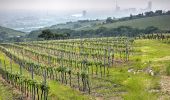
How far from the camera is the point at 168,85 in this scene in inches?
2926

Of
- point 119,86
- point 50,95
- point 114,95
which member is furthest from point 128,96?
point 50,95

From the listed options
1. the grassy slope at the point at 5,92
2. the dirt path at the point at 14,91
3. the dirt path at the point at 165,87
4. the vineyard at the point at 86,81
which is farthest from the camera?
the grassy slope at the point at 5,92

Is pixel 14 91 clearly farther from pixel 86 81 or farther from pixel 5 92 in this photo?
pixel 86 81

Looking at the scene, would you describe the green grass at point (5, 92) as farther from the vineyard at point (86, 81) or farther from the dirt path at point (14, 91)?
the vineyard at point (86, 81)

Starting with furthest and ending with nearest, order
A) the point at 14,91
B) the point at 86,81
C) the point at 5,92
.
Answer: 1. the point at 86,81
2. the point at 14,91
3. the point at 5,92

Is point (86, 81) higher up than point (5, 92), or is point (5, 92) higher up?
point (86, 81)

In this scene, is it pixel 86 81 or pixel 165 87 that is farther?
pixel 86 81

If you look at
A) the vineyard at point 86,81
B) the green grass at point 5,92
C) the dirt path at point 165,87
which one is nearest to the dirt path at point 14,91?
the green grass at point 5,92

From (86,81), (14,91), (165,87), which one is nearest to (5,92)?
(14,91)

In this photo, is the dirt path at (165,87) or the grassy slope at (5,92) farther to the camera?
the grassy slope at (5,92)

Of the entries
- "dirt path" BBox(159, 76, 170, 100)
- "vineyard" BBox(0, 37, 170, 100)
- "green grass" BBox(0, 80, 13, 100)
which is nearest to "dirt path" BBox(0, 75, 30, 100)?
"green grass" BBox(0, 80, 13, 100)

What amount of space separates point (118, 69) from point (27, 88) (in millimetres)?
31445

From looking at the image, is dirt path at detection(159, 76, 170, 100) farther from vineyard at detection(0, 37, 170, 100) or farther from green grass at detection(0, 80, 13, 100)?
green grass at detection(0, 80, 13, 100)

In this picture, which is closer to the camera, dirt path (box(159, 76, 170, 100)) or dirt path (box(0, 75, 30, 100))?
dirt path (box(159, 76, 170, 100))
